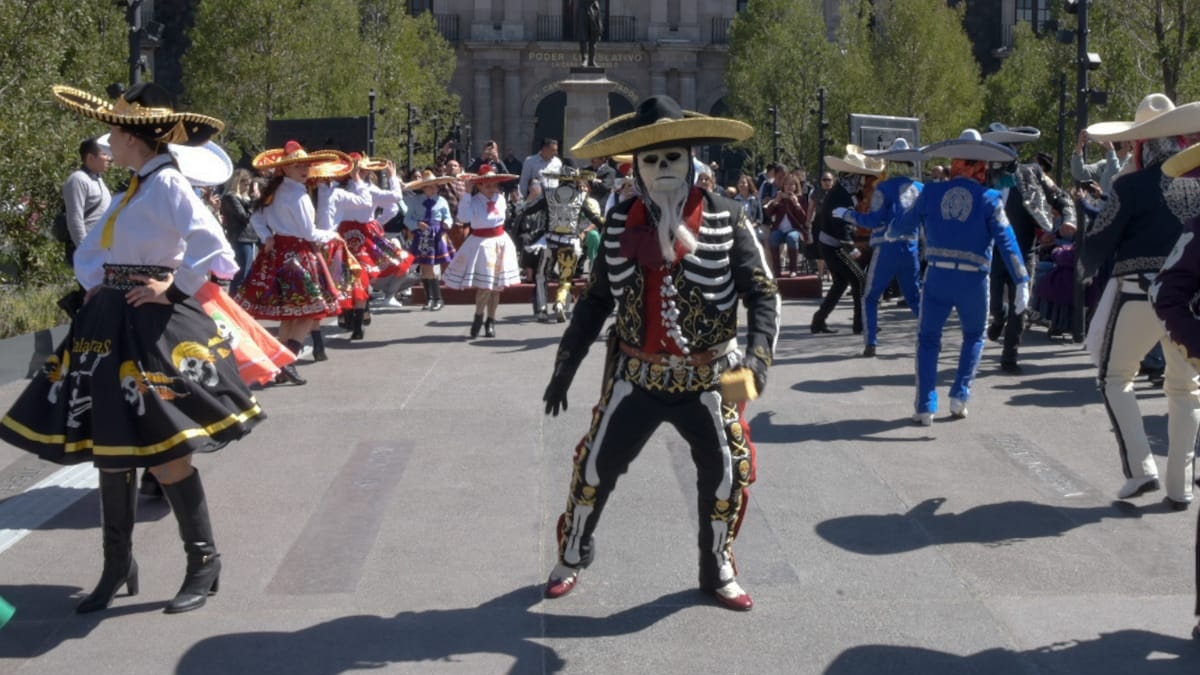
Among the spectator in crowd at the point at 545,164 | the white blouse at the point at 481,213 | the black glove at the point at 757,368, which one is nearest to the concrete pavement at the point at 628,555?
the black glove at the point at 757,368

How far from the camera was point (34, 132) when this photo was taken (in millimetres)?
13898

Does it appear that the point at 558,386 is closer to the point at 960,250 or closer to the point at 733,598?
the point at 733,598

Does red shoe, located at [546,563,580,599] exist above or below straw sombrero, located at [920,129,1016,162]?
below

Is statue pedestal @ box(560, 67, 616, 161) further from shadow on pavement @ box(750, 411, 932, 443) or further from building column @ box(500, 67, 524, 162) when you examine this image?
building column @ box(500, 67, 524, 162)

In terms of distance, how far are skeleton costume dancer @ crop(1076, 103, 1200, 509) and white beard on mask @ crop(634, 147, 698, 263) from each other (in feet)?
9.17

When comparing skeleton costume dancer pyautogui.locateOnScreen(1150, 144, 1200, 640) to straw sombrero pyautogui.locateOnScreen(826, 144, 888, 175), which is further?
straw sombrero pyautogui.locateOnScreen(826, 144, 888, 175)

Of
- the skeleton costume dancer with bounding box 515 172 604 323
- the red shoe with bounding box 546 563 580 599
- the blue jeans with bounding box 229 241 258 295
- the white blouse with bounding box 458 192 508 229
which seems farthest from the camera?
the skeleton costume dancer with bounding box 515 172 604 323

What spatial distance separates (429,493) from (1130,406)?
3622 millimetres

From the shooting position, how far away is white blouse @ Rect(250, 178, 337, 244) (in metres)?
A: 11.8

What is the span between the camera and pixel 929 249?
9719 mm

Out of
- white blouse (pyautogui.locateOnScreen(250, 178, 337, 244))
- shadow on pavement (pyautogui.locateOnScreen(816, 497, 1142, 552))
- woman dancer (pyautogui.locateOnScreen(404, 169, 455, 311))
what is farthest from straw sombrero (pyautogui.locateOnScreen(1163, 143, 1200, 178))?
woman dancer (pyautogui.locateOnScreen(404, 169, 455, 311))

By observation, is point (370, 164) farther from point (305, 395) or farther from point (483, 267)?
point (305, 395)

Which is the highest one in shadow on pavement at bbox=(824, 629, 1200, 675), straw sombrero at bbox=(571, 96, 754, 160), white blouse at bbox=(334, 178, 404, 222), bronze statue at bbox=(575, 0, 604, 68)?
bronze statue at bbox=(575, 0, 604, 68)

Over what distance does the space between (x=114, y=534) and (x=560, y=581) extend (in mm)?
1766
